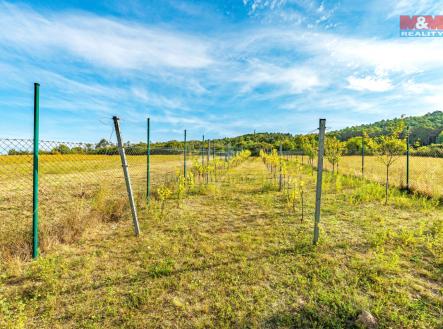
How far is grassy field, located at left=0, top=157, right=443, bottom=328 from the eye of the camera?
2082mm

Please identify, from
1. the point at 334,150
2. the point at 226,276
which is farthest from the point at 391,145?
the point at 226,276

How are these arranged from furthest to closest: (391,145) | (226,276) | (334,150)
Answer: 1. (334,150)
2. (391,145)
3. (226,276)

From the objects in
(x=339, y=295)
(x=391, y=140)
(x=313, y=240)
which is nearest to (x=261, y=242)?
(x=313, y=240)

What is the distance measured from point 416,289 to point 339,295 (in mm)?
1038

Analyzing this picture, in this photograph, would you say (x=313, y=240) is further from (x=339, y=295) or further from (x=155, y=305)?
(x=155, y=305)

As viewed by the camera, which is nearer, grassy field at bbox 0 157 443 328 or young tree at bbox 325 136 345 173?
grassy field at bbox 0 157 443 328

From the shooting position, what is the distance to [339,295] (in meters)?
2.38

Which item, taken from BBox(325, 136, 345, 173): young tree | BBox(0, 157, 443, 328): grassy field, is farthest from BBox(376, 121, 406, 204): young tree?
BBox(325, 136, 345, 173): young tree

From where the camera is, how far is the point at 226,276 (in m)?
2.75

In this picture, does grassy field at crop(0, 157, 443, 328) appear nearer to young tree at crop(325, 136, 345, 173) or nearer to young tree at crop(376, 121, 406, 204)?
young tree at crop(376, 121, 406, 204)

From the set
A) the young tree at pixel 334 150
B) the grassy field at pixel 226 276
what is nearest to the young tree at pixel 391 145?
the grassy field at pixel 226 276

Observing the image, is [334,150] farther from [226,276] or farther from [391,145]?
[226,276]

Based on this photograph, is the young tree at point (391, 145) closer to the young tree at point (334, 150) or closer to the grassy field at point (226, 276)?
the grassy field at point (226, 276)

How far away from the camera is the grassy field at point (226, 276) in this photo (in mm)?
2082
